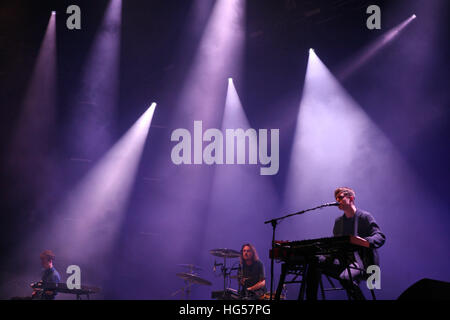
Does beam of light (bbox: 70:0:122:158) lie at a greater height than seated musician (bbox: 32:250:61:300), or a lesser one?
greater

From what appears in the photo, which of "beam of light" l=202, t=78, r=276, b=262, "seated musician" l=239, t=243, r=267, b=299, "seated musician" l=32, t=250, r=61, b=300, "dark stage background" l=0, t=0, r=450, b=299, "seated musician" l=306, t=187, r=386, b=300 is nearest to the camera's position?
"seated musician" l=306, t=187, r=386, b=300

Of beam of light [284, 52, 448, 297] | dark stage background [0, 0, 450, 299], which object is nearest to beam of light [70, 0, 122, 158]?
dark stage background [0, 0, 450, 299]

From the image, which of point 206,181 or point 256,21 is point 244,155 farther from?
point 256,21

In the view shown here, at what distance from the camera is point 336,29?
786cm

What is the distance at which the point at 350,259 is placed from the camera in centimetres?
344

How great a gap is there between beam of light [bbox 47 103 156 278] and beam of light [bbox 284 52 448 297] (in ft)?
10.7

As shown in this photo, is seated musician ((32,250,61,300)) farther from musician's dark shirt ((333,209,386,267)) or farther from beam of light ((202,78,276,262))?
musician's dark shirt ((333,209,386,267))

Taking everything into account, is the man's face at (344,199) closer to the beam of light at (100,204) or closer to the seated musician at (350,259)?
the seated musician at (350,259)

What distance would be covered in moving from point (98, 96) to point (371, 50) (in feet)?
17.7

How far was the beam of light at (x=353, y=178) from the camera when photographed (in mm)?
6758

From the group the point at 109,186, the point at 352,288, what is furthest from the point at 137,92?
the point at 352,288

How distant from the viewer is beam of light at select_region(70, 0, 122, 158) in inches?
334

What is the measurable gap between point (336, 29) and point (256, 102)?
202 cm

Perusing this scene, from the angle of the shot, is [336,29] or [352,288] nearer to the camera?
[352,288]
